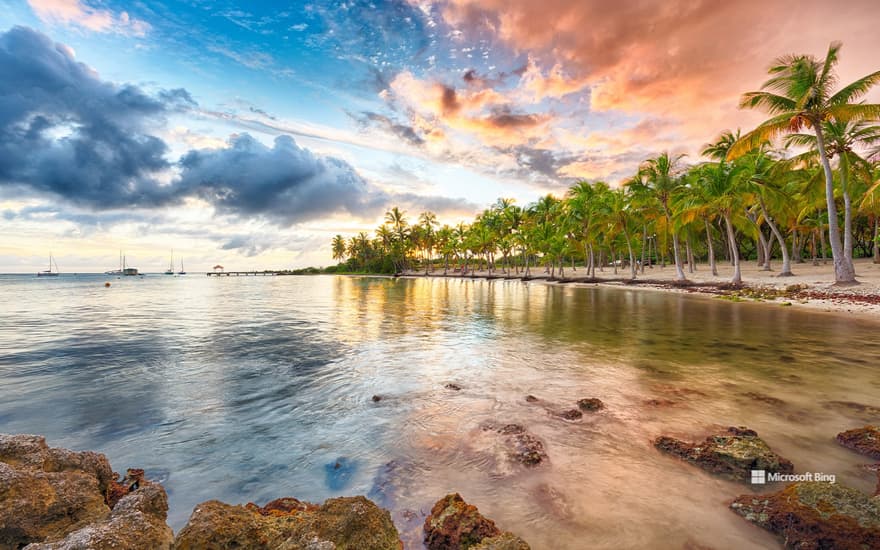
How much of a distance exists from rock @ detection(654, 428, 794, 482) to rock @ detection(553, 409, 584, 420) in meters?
1.37

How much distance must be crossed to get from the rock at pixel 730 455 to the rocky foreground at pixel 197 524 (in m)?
3.14

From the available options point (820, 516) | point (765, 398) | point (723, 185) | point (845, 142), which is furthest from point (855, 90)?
point (820, 516)

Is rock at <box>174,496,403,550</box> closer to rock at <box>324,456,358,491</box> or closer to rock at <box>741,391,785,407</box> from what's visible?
rock at <box>324,456,358,491</box>

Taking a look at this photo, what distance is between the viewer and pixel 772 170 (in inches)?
1288

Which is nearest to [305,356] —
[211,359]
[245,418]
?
[211,359]

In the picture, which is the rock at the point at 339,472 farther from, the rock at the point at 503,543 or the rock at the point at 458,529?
the rock at the point at 503,543

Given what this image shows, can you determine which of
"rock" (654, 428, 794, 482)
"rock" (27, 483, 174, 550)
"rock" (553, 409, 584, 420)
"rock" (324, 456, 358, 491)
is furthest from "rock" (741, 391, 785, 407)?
"rock" (27, 483, 174, 550)

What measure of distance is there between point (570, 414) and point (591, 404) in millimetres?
666

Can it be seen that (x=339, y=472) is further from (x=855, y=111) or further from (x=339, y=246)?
(x=339, y=246)

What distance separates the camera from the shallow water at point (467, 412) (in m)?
4.29

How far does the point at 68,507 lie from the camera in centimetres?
352

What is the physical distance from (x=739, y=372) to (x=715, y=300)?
76.8 feet

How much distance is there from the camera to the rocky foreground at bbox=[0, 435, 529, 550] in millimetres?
2912

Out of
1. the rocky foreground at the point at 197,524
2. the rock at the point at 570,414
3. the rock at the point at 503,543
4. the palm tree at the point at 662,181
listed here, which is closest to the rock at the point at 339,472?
the rocky foreground at the point at 197,524
